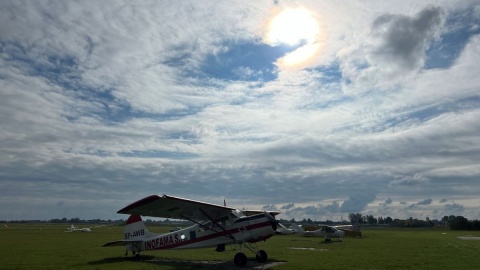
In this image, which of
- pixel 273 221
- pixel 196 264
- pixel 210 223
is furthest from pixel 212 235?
pixel 273 221

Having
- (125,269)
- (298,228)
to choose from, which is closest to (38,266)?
Result: (125,269)

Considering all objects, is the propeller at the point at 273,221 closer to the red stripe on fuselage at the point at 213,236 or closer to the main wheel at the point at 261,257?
the red stripe on fuselage at the point at 213,236

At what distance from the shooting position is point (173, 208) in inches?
645

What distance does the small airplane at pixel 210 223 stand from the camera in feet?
50.8

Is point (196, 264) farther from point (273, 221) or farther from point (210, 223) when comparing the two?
point (273, 221)

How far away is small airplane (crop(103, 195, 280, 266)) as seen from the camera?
50.8 ft

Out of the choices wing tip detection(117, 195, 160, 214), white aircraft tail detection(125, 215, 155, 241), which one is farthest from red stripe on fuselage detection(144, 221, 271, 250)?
wing tip detection(117, 195, 160, 214)

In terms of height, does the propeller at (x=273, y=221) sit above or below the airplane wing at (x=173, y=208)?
below

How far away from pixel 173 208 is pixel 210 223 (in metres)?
2.26

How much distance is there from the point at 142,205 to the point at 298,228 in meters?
38.0

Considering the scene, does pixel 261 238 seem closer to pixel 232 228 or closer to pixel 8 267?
pixel 232 228

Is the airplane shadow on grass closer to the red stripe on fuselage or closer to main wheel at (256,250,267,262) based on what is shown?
main wheel at (256,250,267,262)

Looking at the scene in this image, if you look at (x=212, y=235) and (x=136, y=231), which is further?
(x=136, y=231)

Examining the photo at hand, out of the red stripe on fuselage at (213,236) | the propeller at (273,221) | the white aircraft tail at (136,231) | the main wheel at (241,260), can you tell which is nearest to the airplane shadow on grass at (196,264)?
the main wheel at (241,260)
